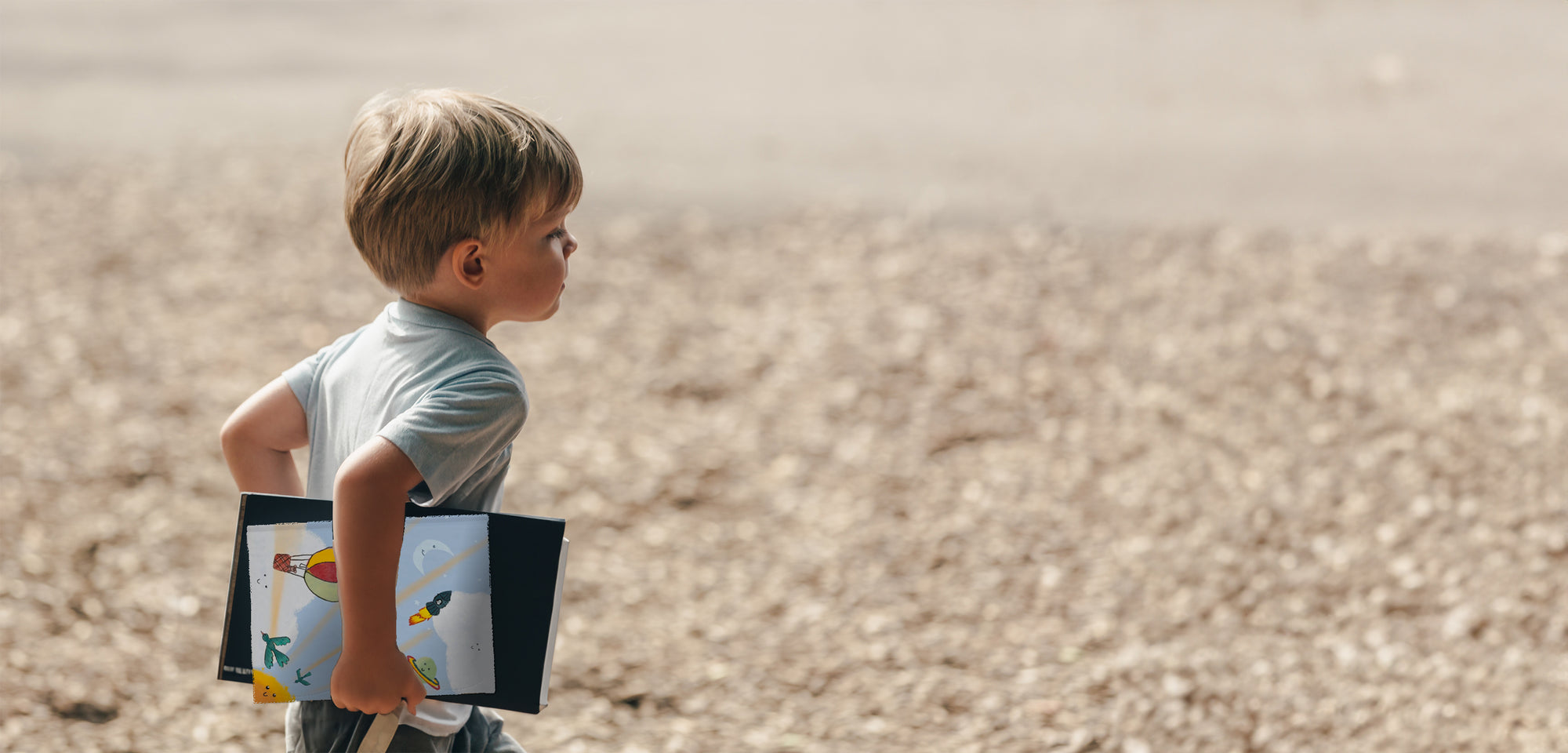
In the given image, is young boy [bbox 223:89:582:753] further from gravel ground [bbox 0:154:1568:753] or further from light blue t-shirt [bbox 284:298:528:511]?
gravel ground [bbox 0:154:1568:753]

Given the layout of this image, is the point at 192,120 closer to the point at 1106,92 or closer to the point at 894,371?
the point at 894,371

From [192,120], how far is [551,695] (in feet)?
28.5

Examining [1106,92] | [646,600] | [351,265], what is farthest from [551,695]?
[1106,92]

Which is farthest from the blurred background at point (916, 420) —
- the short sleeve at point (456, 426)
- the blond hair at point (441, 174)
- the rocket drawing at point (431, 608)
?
the rocket drawing at point (431, 608)

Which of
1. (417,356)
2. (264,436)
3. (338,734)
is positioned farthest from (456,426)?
(338,734)

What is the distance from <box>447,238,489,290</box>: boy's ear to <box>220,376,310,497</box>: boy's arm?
0.36m

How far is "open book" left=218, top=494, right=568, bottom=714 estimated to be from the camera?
5.63 feet

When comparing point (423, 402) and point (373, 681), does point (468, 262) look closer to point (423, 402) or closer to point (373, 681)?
point (423, 402)

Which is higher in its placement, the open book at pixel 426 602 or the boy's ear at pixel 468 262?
the boy's ear at pixel 468 262

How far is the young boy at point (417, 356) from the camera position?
5.24ft

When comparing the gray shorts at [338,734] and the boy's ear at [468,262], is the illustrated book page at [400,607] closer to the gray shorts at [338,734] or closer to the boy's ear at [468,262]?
the gray shorts at [338,734]

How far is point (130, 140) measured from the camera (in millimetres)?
9758

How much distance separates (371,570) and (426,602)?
6.6 inches

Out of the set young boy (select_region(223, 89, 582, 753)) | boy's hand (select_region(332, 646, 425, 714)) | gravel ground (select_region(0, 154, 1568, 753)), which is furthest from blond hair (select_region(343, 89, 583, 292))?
gravel ground (select_region(0, 154, 1568, 753))
